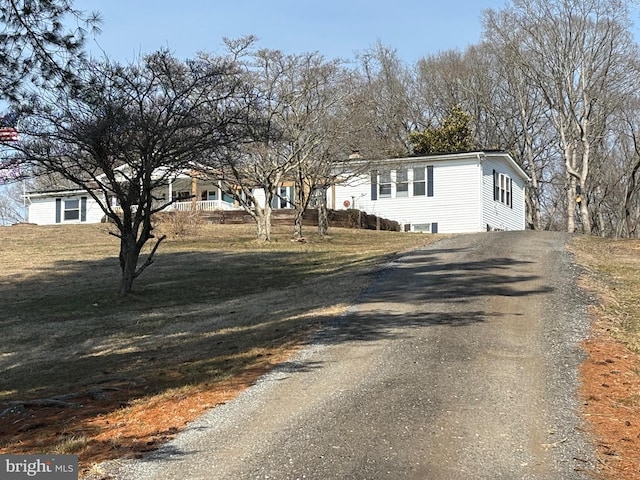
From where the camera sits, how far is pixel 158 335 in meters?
11.2

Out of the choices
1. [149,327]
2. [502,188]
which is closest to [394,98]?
[502,188]

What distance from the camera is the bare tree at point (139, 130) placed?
507 inches

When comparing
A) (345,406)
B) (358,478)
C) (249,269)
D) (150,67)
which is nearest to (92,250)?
(249,269)

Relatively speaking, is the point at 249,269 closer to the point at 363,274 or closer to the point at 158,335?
the point at 363,274

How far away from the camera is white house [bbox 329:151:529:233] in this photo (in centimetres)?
3028

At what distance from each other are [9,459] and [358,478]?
2.47 meters

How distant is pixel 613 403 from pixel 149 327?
8.22 meters

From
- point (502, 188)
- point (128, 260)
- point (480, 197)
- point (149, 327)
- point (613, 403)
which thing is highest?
point (502, 188)

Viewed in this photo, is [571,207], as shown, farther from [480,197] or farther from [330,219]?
[330,219]

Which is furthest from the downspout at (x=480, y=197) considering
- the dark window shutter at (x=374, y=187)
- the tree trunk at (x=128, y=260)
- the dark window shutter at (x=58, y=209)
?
the dark window shutter at (x=58, y=209)

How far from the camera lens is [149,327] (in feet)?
39.3

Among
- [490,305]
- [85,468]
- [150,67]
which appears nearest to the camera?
[85,468]

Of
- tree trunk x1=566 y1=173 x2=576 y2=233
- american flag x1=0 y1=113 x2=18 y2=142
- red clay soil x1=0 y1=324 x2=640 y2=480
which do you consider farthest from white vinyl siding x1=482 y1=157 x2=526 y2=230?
red clay soil x1=0 y1=324 x2=640 y2=480

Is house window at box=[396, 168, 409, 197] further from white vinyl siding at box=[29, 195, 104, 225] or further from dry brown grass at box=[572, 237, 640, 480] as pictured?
white vinyl siding at box=[29, 195, 104, 225]
